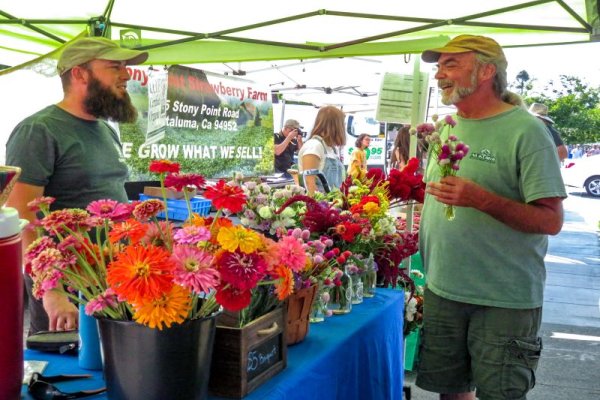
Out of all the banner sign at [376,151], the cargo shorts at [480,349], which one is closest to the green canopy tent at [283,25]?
the cargo shorts at [480,349]

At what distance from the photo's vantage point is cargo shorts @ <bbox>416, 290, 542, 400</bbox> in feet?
6.59

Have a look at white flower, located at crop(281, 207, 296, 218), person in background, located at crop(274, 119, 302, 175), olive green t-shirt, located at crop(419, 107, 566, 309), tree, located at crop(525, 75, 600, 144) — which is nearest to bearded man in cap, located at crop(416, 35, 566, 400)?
olive green t-shirt, located at crop(419, 107, 566, 309)

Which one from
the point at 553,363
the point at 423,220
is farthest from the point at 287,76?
the point at 423,220

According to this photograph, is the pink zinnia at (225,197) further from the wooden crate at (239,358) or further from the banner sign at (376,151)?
the banner sign at (376,151)

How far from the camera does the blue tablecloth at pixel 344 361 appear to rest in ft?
4.27

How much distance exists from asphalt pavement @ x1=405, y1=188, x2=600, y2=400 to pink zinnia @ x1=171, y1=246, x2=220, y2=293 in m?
2.68

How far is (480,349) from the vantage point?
2062mm

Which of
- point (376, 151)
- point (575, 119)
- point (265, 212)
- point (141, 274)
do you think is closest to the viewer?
point (141, 274)

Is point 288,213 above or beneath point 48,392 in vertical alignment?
above

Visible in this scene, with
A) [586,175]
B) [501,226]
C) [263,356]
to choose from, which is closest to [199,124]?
[501,226]

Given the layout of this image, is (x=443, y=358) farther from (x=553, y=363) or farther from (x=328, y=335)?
(x=553, y=363)

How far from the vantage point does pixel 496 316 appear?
A: 2023 millimetres

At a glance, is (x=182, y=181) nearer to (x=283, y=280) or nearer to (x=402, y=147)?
(x=283, y=280)

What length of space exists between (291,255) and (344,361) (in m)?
0.64
